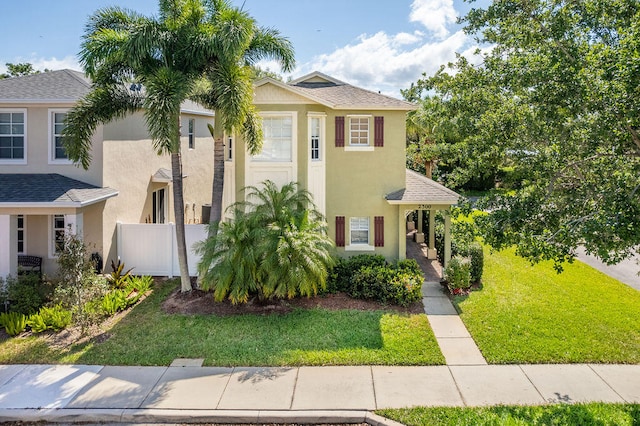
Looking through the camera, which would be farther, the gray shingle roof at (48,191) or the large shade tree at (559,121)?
the gray shingle roof at (48,191)

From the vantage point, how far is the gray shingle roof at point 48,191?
13.4 meters

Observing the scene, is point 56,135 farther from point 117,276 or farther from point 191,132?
point 191,132

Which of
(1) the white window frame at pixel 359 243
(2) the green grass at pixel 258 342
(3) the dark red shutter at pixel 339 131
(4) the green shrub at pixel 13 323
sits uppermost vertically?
(3) the dark red shutter at pixel 339 131

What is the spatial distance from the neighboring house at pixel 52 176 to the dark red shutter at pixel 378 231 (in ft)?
31.3

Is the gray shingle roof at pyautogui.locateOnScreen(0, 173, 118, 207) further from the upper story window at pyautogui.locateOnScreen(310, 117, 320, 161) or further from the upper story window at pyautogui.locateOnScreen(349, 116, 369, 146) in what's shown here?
the upper story window at pyautogui.locateOnScreen(349, 116, 369, 146)

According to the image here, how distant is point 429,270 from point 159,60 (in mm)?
12118

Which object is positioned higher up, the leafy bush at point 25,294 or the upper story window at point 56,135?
the upper story window at point 56,135

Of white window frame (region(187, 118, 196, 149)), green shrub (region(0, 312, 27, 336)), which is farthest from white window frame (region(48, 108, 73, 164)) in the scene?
white window frame (region(187, 118, 196, 149))

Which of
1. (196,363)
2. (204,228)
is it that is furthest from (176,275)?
(196,363)

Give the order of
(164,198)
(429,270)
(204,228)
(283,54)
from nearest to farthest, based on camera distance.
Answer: (283,54) < (204,228) < (429,270) < (164,198)

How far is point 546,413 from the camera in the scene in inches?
318

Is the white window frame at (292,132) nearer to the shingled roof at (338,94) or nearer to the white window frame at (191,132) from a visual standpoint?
the shingled roof at (338,94)

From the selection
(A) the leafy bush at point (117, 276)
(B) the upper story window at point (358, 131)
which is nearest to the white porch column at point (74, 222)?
(A) the leafy bush at point (117, 276)

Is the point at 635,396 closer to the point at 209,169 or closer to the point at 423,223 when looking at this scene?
the point at 423,223
